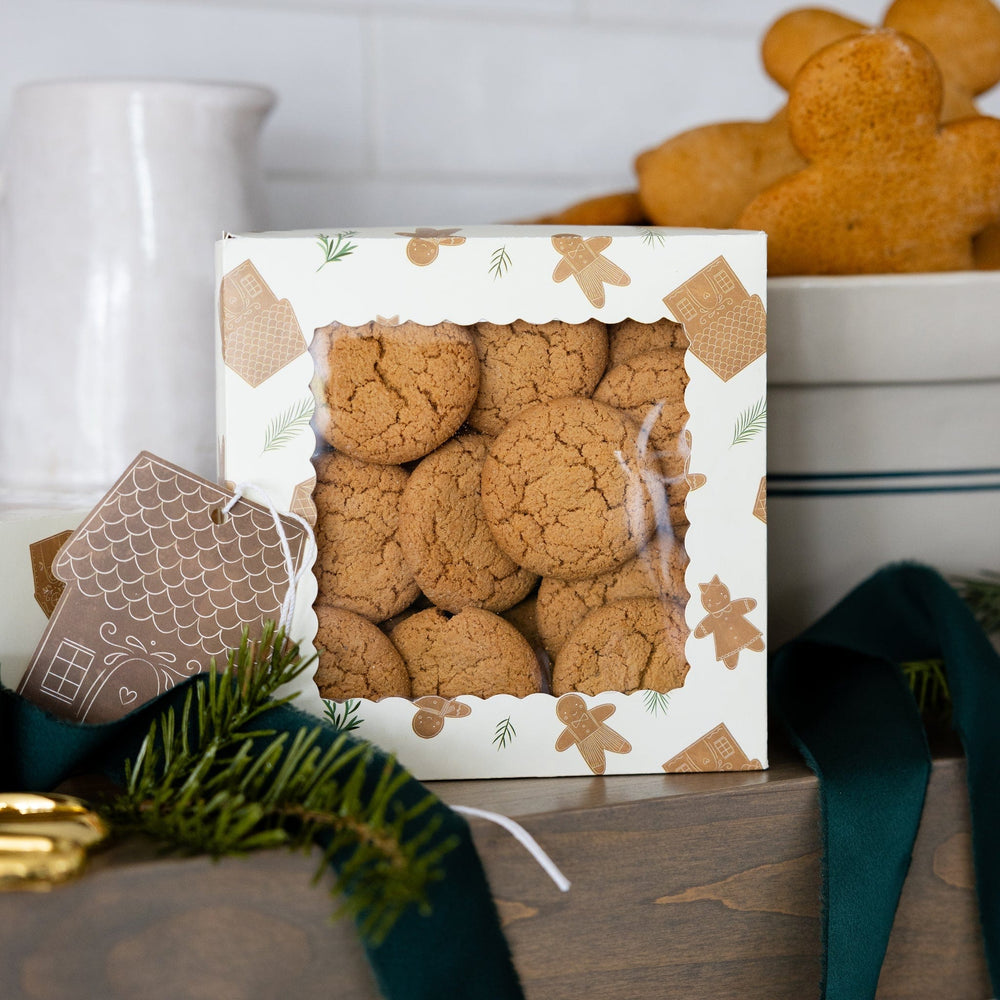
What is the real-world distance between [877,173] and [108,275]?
0.41 m

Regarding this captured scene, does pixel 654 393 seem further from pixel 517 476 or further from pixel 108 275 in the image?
pixel 108 275

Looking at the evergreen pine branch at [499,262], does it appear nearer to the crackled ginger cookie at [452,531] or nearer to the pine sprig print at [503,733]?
the crackled ginger cookie at [452,531]

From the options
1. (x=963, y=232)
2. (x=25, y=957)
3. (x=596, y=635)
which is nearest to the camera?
(x=25, y=957)

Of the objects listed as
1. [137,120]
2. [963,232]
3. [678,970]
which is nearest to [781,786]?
[678,970]

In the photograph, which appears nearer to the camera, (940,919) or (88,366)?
(940,919)

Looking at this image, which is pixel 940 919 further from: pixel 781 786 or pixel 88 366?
pixel 88 366

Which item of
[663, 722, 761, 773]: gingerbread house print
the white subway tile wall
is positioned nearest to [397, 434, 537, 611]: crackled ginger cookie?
[663, 722, 761, 773]: gingerbread house print

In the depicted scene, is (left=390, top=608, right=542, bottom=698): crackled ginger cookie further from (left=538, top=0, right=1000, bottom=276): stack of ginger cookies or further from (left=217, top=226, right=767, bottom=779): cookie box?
(left=538, top=0, right=1000, bottom=276): stack of ginger cookies

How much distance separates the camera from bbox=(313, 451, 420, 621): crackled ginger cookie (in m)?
0.41

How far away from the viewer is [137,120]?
527 millimetres

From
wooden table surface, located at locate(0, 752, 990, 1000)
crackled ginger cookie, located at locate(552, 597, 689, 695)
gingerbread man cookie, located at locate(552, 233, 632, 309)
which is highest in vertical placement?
gingerbread man cookie, located at locate(552, 233, 632, 309)

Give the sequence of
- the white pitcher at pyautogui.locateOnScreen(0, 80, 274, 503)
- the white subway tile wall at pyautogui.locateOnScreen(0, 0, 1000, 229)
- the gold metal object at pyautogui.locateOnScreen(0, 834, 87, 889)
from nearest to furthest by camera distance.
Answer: the gold metal object at pyautogui.locateOnScreen(0, 834, 87, 889) < the white pitcher at pyautogui.locateOnScreen(0, 80, 274, 503) < the white subway tile wall at pyautogui.locateOnScreen(0, 0, 1000, 229)

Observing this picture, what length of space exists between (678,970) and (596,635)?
0.13 m

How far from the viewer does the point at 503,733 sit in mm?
407
